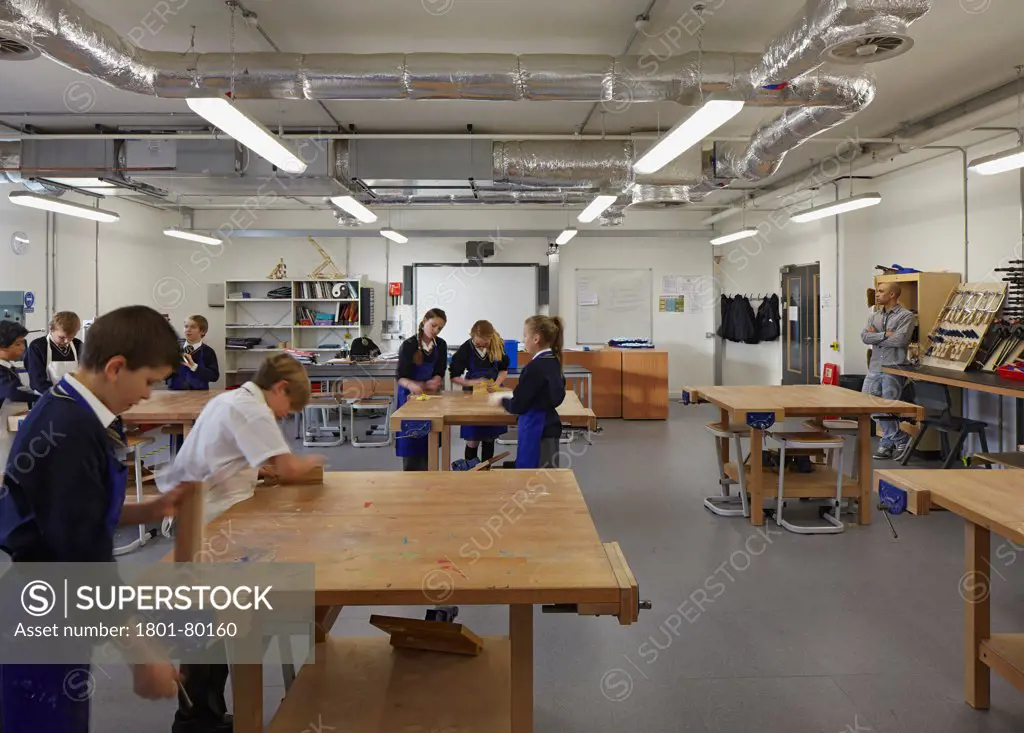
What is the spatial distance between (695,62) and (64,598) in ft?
13.5

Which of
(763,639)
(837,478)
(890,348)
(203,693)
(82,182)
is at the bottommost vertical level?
(763,639)

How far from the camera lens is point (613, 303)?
1132 centimetres

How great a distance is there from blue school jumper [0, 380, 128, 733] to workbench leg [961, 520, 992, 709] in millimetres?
2663

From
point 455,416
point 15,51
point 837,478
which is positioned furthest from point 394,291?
point 837,478

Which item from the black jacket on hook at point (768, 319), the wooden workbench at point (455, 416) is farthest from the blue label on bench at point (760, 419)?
the black jacket on hook at point (768, 319)

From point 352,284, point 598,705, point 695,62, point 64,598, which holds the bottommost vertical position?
point 598,705

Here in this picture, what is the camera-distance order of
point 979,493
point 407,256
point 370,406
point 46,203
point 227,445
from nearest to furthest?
point 227,445 → point 979,493 → point 46,203 → point 370,406 → point 407,256

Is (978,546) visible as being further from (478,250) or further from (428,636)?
(478,250)

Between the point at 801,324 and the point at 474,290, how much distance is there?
495 cm

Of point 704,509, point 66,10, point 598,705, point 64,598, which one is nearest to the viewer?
point 64,598

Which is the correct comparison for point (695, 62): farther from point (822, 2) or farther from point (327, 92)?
point (327, 92)

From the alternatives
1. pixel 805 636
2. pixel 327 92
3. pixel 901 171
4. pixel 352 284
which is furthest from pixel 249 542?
pixel 352 284

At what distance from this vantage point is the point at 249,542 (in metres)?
1.87

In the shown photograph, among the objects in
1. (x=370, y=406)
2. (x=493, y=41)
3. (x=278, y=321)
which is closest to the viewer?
(x=493, y=41)
